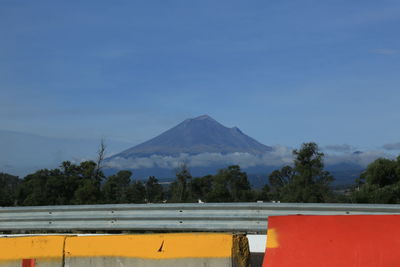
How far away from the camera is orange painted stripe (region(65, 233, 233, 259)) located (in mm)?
6090

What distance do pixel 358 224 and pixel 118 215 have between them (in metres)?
5.46

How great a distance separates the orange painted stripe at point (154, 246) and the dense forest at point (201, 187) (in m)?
25.2

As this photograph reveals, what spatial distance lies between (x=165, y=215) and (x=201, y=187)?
5364 cm

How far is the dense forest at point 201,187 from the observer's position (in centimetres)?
3541

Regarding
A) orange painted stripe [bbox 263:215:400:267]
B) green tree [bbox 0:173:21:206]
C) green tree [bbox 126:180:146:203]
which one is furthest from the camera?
green tree [bbox 126:180:146:203]

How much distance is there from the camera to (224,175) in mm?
59562

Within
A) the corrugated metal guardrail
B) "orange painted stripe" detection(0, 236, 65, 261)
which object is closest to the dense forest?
the corrugated metal guardrail

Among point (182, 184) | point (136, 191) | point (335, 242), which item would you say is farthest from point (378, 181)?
point (335, 242)

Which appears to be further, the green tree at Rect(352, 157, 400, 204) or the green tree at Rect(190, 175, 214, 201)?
the green tree at Rect(190, 175, 214, 201)

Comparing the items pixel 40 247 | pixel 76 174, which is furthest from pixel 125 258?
pixel 76 174

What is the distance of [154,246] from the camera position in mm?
6410

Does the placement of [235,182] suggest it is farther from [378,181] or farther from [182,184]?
[378,181]

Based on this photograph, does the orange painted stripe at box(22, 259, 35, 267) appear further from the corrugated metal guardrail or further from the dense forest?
the dense forest

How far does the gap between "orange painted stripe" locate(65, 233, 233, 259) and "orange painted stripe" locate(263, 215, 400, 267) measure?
23.0 inches
